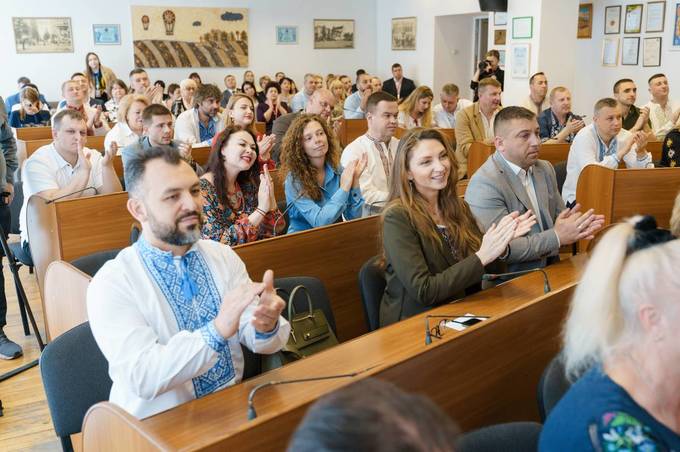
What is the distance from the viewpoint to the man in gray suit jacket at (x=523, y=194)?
10.0ft

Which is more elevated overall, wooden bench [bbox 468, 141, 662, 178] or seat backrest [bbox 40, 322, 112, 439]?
wooden bench [bbox 468, 141, 662, 178]

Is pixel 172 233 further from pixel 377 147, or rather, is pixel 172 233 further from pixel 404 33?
pixel 404 33

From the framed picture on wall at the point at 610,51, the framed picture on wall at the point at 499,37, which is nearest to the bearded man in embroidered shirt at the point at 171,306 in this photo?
the framed picture on wall at the point at 610,51

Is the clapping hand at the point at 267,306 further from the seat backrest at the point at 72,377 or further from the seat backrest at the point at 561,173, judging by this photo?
the seat backrest at the point at 561,173

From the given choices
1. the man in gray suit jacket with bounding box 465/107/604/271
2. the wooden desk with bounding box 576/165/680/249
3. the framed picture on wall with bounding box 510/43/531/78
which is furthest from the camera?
the framed picture on wall with bounding box 510/43/531/78


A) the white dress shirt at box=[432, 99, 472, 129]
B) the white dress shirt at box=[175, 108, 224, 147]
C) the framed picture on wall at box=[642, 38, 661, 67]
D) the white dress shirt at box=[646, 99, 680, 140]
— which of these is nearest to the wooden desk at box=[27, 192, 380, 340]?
the white dress shirt at box=[175, 108, 224, 147]

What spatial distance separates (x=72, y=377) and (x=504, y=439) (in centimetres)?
136

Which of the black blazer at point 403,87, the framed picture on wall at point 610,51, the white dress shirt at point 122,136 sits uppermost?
the framed picture on wall at point 610,51

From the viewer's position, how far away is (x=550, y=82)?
9727mm

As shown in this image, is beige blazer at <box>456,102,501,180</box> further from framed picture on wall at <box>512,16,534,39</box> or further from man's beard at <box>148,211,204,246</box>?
man's beard at <box>148,211,204,246</box>

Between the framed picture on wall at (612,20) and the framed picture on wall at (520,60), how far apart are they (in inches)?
60.1

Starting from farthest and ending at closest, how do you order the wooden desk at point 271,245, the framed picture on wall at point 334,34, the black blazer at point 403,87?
the framed picture on wall at point 334,34
the black blazer at point 403,87
the wooden desk at point 271,245

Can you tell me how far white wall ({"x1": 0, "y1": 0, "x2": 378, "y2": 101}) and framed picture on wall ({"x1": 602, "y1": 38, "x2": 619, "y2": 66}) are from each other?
19.1 feet

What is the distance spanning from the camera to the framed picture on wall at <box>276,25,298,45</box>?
1429 cm
